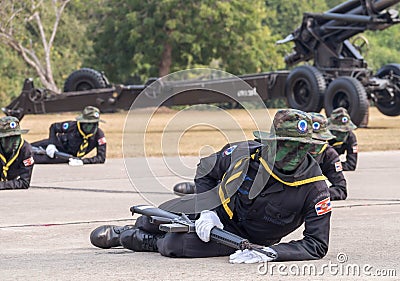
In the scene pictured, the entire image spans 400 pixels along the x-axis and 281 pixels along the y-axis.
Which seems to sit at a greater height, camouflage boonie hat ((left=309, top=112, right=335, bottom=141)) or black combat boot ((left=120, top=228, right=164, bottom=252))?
camouflage boonie hat ((left=309, top=112, right=335, bottom=141))

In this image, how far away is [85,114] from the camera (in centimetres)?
1566

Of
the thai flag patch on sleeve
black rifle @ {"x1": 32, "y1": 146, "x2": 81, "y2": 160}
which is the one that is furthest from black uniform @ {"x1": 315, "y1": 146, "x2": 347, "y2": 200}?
black rifle @ {"x1": 32, "y1": 146, "x2": 81, "y2": 160}

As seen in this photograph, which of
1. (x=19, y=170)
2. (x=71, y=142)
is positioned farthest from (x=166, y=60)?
(x=19, y=170)

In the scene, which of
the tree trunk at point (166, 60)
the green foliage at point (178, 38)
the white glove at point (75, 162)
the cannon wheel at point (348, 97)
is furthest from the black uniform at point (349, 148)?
the tree trunk at point (166, 60)

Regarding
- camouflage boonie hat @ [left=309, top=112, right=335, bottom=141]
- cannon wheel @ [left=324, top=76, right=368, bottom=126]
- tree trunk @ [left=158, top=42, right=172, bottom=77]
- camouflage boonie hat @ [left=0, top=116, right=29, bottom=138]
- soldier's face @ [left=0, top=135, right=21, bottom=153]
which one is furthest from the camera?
tree trunk @ [left=158, top=42, right=172, bottom=77]

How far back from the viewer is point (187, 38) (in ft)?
153

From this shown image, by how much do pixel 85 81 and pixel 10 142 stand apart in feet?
50.6

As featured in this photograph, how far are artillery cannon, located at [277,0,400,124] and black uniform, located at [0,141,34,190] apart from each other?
12.1 metres

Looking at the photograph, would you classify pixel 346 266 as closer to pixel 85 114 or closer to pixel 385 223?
pixel 385 223

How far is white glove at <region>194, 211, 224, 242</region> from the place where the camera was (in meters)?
6.21

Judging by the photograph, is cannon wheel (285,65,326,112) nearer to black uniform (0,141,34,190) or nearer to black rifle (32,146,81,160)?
black rifle (32,146,81,160)

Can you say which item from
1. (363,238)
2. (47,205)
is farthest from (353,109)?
(363,238)

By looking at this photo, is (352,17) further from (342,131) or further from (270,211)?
(270,211)

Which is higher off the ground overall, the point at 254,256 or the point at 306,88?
the point at 306,88
